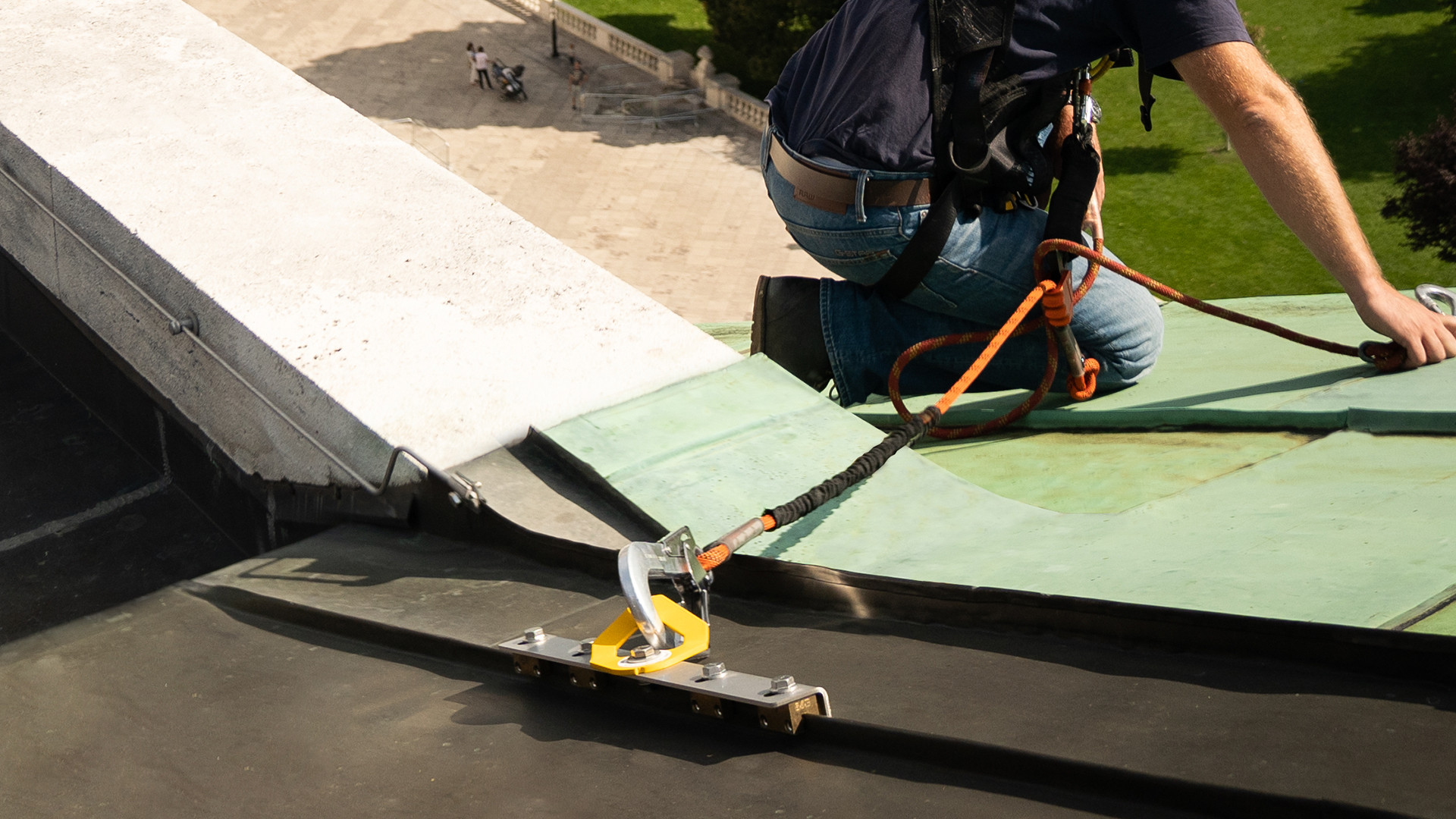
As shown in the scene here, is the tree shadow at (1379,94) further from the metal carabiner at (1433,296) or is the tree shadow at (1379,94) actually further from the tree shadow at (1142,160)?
the metal carabiner at (1433,296)

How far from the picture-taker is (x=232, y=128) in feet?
9.92

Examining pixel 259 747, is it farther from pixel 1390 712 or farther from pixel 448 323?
pixel 1390 712

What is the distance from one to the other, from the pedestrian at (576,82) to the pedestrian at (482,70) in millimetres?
1602

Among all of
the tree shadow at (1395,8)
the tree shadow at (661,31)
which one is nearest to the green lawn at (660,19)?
the tree shadow at (661,31)

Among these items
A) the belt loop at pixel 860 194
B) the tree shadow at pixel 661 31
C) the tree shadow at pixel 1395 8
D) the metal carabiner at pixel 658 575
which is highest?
the belt loop at pixel 860 194

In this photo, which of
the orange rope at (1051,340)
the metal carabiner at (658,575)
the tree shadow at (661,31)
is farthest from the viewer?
the tree shadow at (661,31)

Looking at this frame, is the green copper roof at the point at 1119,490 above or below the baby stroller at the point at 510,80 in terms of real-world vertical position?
above

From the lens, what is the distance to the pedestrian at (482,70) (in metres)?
24.7

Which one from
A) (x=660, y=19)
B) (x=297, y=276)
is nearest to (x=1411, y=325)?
(x=297, y=276)

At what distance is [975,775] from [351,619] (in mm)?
1050

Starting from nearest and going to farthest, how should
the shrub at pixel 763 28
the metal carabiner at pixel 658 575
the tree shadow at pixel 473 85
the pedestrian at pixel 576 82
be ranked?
the metal carabiner at pixel 658 575, the shrub at pixel 763 28, the tree shadow at pixel 473 85, the pedestrian at pixel 576 82

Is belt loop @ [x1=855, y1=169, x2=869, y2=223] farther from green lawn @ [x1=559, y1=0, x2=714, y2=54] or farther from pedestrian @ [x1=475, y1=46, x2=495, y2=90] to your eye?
green lawn @ [x1=559, y1=0, x2=714, y2=54]

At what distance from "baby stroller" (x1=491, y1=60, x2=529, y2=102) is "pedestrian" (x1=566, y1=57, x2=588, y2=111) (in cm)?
97

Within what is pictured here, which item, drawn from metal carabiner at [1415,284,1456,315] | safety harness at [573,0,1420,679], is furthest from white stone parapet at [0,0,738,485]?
metal carabiner at [1415,284,1456,315]
